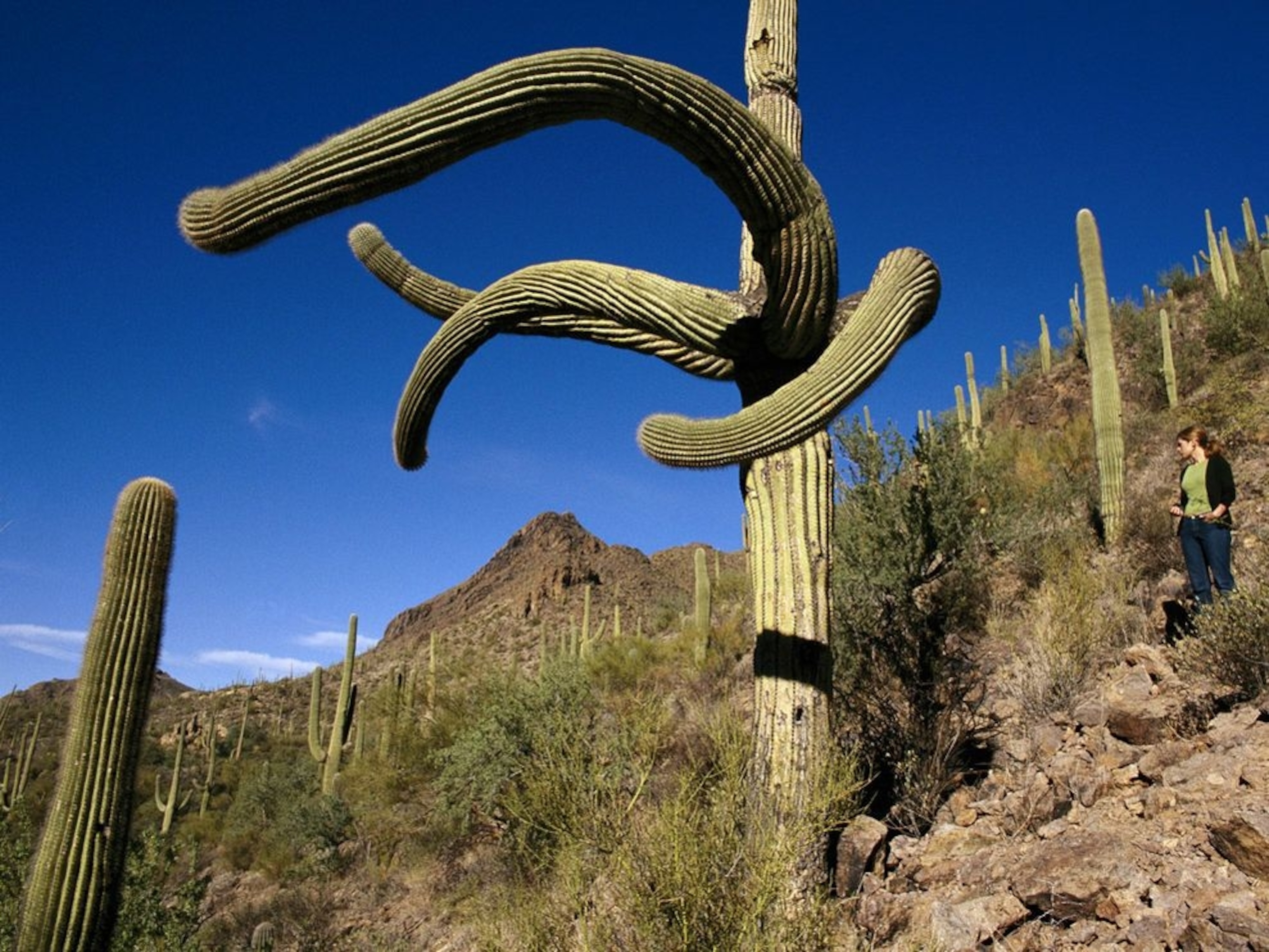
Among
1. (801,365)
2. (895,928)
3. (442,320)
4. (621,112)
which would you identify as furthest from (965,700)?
(621,112)

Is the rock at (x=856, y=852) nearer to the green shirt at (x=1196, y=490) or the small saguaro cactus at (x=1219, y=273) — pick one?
the green shirt at (x=1196, y=490)

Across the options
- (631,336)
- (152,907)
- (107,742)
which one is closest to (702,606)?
(152,907)

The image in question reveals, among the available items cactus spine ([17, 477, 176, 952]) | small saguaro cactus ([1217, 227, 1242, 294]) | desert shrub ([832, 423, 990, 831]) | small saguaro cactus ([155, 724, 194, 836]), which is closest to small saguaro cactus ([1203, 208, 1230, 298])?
small saguaro cactus ([1217, 227, 1242, 294])

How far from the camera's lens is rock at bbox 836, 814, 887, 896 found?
4523 mm

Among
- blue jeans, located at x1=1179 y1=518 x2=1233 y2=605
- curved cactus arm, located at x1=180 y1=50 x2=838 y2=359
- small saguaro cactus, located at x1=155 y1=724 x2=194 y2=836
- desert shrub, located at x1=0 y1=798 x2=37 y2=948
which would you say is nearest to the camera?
curved cactus arm, located at x1=180 y1=50 x2=838 y2=359

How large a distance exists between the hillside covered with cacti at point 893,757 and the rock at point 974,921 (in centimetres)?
1

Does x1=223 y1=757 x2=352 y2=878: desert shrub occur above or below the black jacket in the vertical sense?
below

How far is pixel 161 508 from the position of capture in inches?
200

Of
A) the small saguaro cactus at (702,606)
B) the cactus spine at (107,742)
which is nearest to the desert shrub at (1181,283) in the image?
the small saguaro cactus at (702,606)

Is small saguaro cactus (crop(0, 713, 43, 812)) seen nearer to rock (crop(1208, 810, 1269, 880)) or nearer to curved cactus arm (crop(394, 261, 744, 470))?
curved cactus arm (crop(394, 261, 744, 470))

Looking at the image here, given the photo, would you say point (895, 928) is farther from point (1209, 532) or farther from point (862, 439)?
point (862, 439)

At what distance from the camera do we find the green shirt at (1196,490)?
6.52 metres

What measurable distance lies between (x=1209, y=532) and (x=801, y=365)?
4.03 m

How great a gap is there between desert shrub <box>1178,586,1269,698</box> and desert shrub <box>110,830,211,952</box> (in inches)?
292
